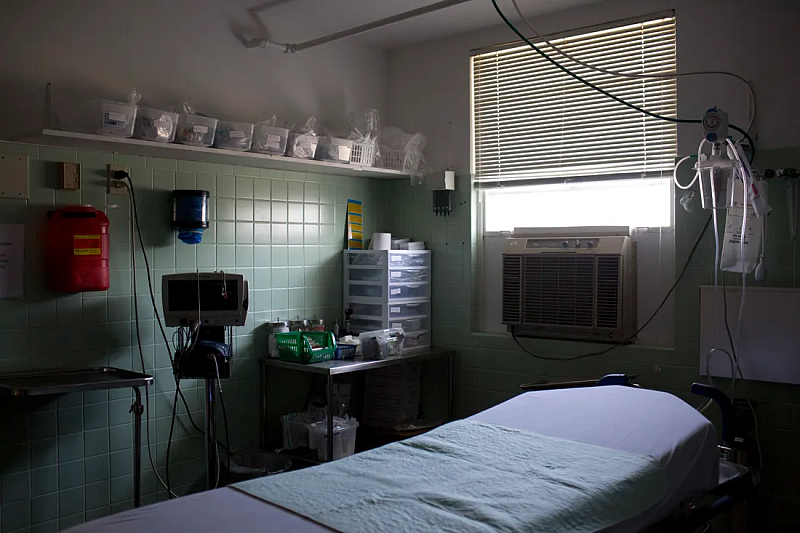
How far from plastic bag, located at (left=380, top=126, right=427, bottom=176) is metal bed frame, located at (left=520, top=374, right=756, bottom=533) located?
1849 mm

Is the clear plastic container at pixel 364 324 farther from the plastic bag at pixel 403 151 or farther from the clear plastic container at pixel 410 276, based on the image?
the plastic bag at pixel 403 151

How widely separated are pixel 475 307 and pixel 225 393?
167 cm

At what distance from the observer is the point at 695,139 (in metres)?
3.71

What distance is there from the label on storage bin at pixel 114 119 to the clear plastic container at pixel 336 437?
6.41ft

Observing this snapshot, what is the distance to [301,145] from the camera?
394 cm

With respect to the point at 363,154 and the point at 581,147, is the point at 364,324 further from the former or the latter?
the point at 581,147

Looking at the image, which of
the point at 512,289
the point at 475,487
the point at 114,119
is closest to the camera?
the point at 475,487

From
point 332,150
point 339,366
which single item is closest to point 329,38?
point 332,150

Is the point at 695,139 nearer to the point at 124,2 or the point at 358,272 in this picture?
the point at 358,272

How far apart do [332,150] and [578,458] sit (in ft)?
8.22

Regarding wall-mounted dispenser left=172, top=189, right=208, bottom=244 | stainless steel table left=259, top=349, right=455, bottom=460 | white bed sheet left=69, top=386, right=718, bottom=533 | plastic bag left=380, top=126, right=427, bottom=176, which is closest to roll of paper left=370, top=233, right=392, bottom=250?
plastic bag left=380, top=126, right=427, bottom=176

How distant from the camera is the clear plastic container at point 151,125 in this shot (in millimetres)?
3277

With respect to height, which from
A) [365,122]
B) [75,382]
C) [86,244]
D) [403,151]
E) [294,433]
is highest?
[365,122]

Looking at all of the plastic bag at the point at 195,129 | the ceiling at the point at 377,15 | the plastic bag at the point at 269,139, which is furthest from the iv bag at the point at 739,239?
the plastic bag at the point at 195,129
